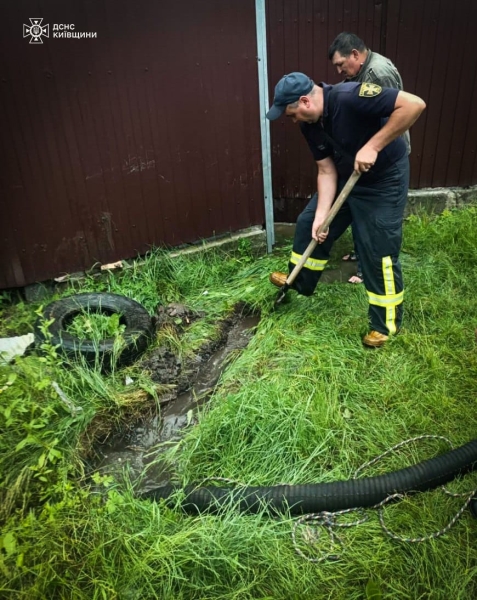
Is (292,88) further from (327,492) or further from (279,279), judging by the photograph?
(327,492)

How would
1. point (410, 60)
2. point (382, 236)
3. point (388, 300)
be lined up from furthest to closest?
point (410, 60)
point (388, 300)
point (382, 236)

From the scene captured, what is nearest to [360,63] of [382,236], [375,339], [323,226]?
[323,226]

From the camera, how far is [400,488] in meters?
2.43

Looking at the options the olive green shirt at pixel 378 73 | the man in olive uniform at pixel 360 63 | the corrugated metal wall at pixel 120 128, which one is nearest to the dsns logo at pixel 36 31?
the corrugated metal wall at pixel 120 128

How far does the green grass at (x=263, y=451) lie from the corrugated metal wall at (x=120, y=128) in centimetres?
59

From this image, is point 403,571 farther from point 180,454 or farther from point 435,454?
point 180,454

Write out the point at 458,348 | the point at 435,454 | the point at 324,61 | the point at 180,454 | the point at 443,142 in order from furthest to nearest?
the point at 443,142
the point at 324,61
the point at 458,348
the point at 180,454
the point at 435,454

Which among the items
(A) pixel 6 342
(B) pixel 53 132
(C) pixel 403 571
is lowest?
(C) pixel 403 571

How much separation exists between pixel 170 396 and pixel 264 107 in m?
2.96

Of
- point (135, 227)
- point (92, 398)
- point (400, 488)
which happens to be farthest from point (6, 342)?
point (400, 488)

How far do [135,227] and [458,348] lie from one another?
2960mm

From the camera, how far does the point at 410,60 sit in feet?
17.2

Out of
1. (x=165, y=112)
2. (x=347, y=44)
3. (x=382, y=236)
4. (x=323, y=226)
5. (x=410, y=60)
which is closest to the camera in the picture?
(x=382, y=236)

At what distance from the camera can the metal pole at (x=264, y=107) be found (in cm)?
441
